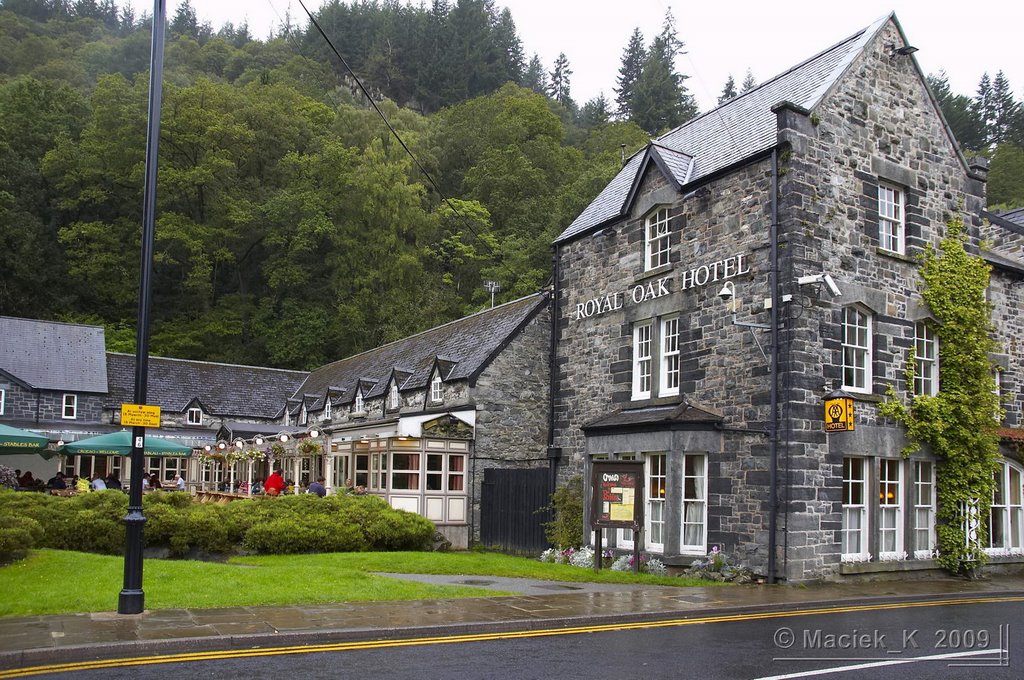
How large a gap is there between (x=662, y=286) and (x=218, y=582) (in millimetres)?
12491

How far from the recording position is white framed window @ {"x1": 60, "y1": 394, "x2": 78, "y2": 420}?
43.7 metres

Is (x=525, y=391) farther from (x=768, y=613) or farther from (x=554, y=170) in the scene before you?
(x=554, y=170)

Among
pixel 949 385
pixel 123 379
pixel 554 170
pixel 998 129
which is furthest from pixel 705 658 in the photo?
pixel 998 129

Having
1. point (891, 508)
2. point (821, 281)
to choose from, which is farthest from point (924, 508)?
point (821, 281)

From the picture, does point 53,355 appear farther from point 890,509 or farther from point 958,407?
point 958,407

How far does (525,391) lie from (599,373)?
12.4 ft

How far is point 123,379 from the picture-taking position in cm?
4738

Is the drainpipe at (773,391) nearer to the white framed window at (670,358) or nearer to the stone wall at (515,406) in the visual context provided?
the white framed window at (670,358)

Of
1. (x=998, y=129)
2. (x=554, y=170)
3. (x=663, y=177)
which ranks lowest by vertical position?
(x=663, y=177)

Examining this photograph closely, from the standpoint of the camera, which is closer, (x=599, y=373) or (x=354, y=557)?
(x=354, y=557)

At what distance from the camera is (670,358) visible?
22000 millimetres

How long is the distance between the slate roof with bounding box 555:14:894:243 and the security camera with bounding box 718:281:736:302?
2670 millimetres

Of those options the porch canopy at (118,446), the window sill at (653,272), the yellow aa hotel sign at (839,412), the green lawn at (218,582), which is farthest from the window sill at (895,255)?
the porch canopy at (118,446)

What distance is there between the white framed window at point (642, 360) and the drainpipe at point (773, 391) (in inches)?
178
